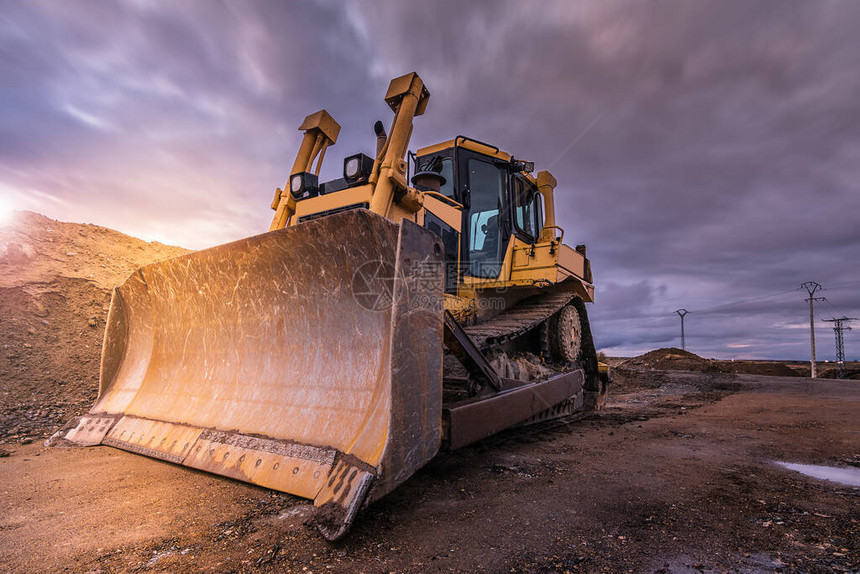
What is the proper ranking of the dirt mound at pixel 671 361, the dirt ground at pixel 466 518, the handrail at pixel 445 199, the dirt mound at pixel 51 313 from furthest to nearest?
1. the dirt mound at pixel 671 361
2. the dirt mound at pixel 51 313
3. the handrail at pixel 445 199
4. the dirt ground at pixel 466 518

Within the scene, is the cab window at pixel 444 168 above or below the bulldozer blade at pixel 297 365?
above

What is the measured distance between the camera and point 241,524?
193 cm

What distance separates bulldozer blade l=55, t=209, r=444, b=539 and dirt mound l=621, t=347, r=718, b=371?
21762 mm

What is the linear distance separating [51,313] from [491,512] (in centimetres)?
775

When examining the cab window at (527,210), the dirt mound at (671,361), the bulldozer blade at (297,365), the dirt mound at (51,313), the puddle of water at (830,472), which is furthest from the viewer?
the dirt mound at (671,361)

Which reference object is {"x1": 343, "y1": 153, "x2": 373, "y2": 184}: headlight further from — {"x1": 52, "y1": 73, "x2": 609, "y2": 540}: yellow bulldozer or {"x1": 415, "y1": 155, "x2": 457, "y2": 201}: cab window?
{"x1": 415, "y1": 155, "x2": 457, "y2": 201}: cab window

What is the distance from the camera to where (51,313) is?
21.8 feet

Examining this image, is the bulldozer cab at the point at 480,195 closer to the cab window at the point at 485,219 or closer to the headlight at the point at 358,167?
the cab window at the point at 485,219

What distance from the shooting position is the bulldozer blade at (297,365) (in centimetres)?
199

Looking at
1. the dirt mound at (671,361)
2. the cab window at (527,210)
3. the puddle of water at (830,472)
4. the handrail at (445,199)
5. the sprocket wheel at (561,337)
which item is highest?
the cab window at (527,210)

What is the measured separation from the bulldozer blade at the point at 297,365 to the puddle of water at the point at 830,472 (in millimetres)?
3020

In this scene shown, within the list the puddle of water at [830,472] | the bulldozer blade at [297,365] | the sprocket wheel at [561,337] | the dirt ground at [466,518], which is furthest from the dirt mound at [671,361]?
the bulldozer blade at [297,365]

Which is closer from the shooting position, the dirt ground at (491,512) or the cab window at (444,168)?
the dirt ground at (491,512)

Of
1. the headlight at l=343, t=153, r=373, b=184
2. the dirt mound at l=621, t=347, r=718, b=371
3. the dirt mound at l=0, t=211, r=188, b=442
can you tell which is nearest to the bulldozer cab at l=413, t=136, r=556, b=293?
the headlight at l=343, t=153, r=373, b=184
